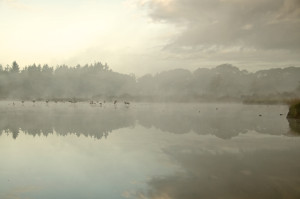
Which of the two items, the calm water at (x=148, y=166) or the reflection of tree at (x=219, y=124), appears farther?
the reflection of tree at (x=219, y=124)

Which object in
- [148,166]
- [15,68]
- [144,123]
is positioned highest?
[15,68]

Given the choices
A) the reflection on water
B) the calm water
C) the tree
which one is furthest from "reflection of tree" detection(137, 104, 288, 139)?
the tree

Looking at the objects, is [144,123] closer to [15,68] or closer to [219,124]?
[219,124]

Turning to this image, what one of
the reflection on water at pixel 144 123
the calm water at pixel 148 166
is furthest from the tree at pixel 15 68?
the calm water at pixel 148 166

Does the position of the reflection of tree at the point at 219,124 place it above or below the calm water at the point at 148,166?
above

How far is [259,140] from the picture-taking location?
664 inches

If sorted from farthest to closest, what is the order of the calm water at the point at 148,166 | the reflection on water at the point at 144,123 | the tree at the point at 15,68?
the tree at the point at 15,68, the reflection on water at the point at 144,123, the calm water at the point at 148,166

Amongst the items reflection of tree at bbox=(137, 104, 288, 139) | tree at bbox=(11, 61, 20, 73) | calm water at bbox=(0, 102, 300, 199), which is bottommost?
calm water at bbox=(0, 102, 300, 199)

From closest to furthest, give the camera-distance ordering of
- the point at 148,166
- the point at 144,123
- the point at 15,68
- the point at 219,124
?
the point at 148,166, the point at 219,124, the point at 144,123, the point at 15,68

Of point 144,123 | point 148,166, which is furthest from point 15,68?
point 148,166

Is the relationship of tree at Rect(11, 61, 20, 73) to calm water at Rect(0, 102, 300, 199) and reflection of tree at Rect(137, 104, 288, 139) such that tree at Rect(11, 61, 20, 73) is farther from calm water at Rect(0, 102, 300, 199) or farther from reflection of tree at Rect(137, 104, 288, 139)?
calm water at Rect(0, 102, 300, 199)

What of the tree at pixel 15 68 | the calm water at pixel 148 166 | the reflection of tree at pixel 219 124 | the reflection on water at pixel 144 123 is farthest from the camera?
the tree at pixel 15 68

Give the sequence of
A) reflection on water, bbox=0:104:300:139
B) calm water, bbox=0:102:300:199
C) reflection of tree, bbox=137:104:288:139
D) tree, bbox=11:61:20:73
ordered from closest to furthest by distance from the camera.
Result: calm water, bbox=0:102:300:199 < reflection on water, bbox=0:104:300:139 < reflection of tree, bbox=137:104:288:139 < tree, bbox=11:61:20:73

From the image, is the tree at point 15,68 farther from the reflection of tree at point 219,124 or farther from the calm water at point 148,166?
the calm water at point 148,166
